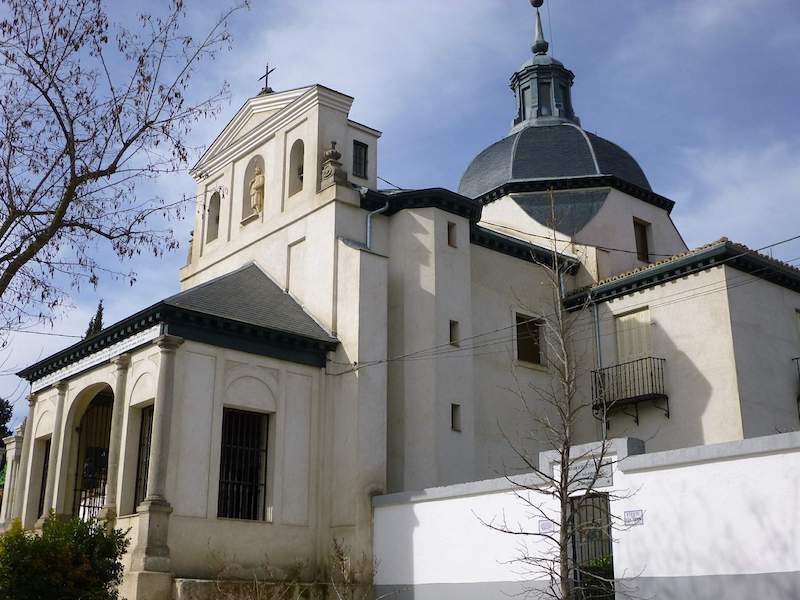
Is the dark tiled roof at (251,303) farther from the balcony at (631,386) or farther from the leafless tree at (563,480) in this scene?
the balcony at (631,386)

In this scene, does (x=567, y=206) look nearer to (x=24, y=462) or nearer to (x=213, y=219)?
(x=213, y=219)

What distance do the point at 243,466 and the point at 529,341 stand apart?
8.74 meters

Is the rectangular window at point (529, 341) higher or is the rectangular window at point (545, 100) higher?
the rectangular window at point (545, 100)

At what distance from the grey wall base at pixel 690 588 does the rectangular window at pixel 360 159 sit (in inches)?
444

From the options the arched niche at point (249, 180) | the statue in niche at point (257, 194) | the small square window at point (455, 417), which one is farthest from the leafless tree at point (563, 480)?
the arched niche at point (249, 180)

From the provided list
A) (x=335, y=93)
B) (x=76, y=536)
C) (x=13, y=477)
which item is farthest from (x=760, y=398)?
(x=13, y=477)

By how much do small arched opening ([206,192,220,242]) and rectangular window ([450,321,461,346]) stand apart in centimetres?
889

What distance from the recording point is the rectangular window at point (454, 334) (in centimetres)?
2161

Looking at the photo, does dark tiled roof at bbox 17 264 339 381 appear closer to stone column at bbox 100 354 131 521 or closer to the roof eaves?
stone column at bbox 100 354 131 521

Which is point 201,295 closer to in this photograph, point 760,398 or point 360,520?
point 360,520

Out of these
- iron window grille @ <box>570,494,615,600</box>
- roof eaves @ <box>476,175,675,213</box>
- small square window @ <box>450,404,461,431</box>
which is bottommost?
iron window grille @ <box>570,494,615,600</box>

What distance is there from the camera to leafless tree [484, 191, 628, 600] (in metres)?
12.1

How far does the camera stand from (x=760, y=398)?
21234 millimetres

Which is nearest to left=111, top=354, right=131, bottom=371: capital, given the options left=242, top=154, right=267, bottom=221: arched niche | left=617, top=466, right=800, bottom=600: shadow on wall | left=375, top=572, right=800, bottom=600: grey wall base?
left=242, top=154, right=267, bottom=221: arched niche
